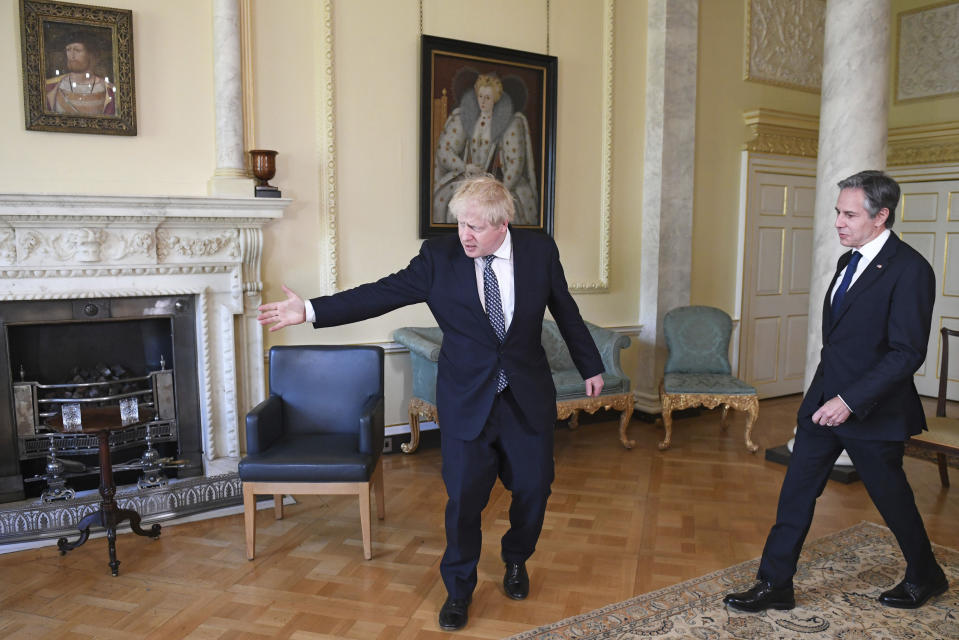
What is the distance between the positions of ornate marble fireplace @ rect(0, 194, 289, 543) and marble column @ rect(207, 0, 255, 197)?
179 millimetres

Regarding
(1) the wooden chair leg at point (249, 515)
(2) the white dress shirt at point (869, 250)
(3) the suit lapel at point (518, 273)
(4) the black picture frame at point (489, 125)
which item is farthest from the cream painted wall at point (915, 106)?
(1) the wooden chair leg at point (249, 515)

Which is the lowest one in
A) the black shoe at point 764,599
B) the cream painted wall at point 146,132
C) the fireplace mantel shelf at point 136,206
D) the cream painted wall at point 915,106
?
the black shoe at point 764,599

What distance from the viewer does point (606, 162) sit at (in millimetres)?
5648

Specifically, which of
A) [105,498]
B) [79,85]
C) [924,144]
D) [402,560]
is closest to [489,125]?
[79,85]

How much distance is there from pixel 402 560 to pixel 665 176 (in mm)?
3733

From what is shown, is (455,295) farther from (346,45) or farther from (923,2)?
(923,2)

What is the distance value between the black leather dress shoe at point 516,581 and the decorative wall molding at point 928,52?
6.19 m

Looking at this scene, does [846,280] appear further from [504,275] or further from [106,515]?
[106,515]

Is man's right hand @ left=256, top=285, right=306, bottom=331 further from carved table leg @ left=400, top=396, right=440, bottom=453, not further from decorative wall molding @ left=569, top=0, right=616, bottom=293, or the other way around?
decorative wall molding @ left=569, top=0, right=616, bottom=293

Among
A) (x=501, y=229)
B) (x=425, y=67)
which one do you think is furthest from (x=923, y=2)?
(x=501, y=229)

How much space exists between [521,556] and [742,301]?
14.1 ft

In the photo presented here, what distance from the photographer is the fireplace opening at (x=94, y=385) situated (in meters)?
3.77

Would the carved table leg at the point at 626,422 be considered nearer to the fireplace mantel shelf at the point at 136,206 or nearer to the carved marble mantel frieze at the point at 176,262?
the carved marble mantel frieze at the point at 176,262

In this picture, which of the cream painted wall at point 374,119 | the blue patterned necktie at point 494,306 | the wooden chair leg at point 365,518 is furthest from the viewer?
the cream painted wall at point 374,119
